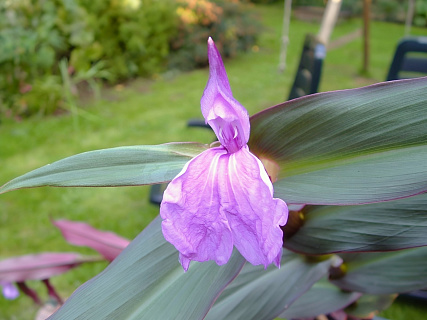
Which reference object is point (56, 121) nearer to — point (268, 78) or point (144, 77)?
point (144, 77)

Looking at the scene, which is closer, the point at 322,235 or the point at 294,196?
the point at 294,196

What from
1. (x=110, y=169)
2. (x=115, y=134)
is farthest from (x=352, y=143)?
(x=115, y=134)

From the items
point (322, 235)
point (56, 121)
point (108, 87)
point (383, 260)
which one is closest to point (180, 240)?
point (322, 235)

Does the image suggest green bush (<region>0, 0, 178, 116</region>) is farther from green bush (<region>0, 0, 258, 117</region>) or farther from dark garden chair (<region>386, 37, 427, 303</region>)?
dark garden chair (<region>386, 37, 427, 303</region>)

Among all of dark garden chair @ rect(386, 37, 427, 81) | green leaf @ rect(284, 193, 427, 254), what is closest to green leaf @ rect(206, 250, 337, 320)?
green leaf @ rect(284, 193, 427, 254)

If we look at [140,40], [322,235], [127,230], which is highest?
[322,235]

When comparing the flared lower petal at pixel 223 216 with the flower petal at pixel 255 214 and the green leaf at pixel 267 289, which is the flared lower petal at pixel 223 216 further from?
the green leaf at pixel 267 289
